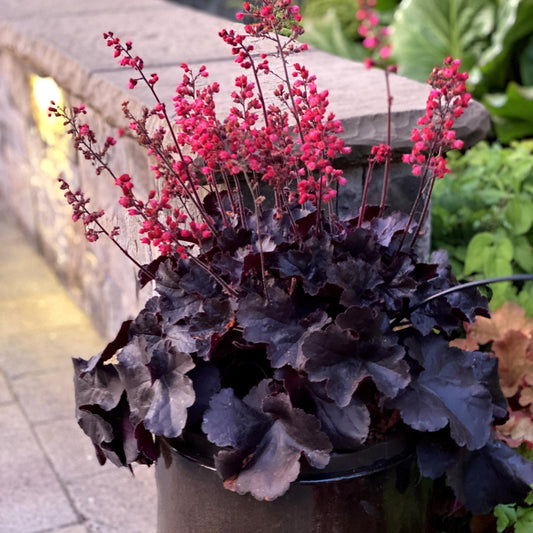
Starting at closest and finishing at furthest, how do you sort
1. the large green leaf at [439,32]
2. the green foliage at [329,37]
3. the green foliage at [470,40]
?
the green foliage at [470,40]
the large green leaf at [439,32]
the green foliage at [329,37]

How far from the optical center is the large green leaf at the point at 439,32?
4816mm

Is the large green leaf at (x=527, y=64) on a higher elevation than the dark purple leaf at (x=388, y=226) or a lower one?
lower

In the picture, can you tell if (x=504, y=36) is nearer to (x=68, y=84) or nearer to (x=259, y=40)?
(x=68, y=84)

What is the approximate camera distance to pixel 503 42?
15.2 feet

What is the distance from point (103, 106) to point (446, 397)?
5.21 ft

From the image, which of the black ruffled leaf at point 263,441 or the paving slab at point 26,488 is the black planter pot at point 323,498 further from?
the paving slab at point 26,488

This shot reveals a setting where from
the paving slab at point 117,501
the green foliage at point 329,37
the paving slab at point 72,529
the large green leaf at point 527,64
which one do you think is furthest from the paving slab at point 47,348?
the large green leaf at point 527,64

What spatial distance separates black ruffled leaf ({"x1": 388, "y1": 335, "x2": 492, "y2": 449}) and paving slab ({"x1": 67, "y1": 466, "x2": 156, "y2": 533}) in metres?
1.13

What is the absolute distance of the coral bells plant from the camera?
1.50 metres

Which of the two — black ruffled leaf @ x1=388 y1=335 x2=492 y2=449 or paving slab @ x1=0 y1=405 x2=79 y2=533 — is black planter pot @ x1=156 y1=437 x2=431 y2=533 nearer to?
black ruffled leaf @ x1=388 y1=335 x2=492 y2=449

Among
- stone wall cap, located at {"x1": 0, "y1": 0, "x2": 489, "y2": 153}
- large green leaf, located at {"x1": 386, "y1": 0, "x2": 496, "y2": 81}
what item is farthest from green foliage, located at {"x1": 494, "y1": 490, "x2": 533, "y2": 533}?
large green leaf, located at {"x1": 386, "y1": 0, "x2": 496, "y2": 81}

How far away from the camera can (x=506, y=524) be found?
188 centimetres

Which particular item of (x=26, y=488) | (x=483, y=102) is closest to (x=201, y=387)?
(x=26, y=488)

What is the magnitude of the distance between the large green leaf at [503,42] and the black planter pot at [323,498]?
135 inches
